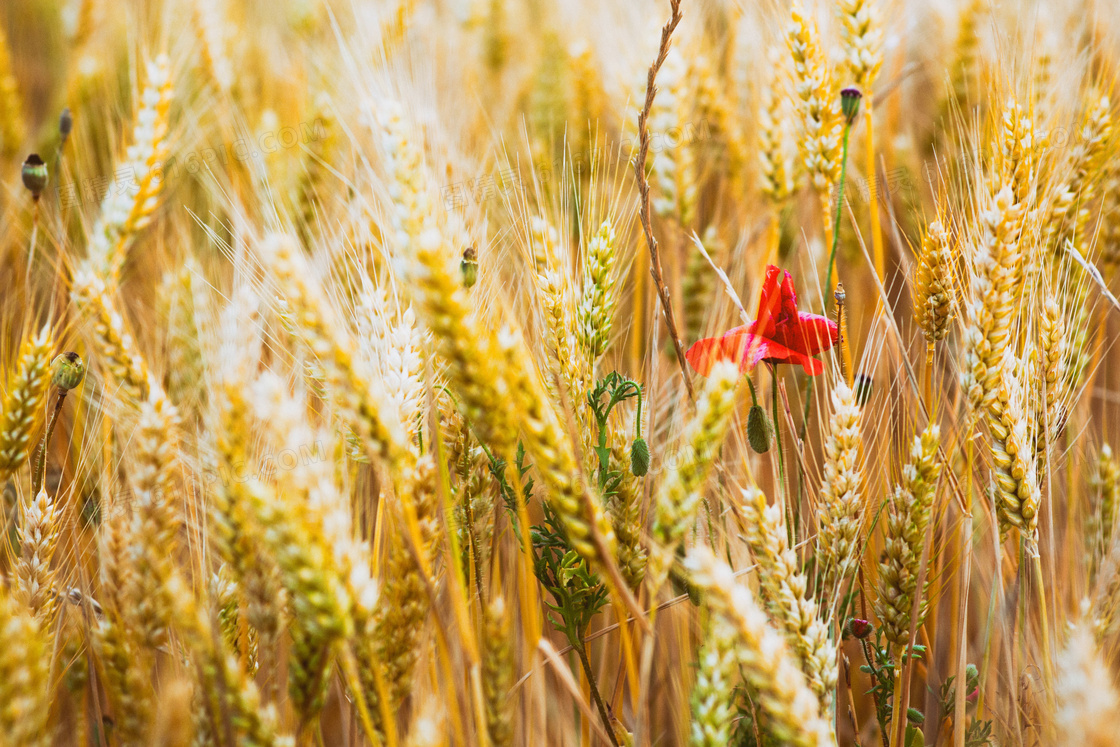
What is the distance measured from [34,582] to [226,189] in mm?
726

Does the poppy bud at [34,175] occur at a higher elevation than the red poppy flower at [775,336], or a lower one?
higher

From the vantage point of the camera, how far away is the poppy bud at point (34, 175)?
0.96 meters

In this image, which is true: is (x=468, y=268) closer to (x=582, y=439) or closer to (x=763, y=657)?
(x=582, y=439)

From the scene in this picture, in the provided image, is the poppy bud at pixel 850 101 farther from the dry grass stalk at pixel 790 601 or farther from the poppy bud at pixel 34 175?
the poppy bud at pixel 34 175

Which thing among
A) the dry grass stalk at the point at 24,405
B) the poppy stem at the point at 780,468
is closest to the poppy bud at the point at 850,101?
the poppy stem at the point at 780,468

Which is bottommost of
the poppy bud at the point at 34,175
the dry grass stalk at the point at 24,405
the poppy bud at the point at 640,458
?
the poppy bud at the point at 640,458

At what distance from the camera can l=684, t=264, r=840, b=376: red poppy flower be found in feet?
2.53

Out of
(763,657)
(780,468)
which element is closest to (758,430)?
(780,468)

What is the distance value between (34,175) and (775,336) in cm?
105

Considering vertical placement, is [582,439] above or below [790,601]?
above

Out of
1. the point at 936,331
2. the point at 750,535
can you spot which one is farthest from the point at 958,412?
the point at 750,535

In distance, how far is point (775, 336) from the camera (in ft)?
2.63

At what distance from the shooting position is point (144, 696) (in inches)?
25.3

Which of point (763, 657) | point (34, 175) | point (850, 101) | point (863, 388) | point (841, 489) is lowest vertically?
point (763, 657)
